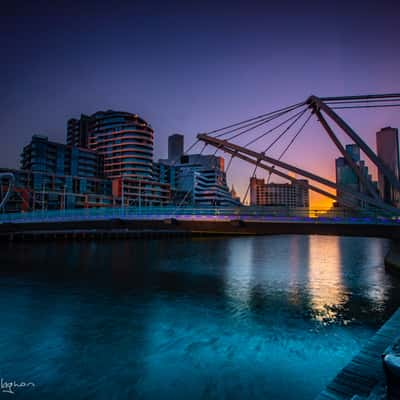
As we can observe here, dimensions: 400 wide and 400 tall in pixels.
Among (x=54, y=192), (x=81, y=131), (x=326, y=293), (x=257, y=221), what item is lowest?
(x=326, y=293)

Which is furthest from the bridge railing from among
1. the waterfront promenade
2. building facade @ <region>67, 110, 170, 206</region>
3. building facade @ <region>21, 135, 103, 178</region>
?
building facade @ <region>21, 135, 103, 178</region>

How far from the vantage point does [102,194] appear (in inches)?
5536

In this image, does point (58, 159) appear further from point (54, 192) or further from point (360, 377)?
point (360, 377)

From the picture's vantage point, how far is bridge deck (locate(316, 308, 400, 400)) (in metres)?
6.63

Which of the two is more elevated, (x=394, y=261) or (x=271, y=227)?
(x=271, y=227)

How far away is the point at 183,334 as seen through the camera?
14852mm

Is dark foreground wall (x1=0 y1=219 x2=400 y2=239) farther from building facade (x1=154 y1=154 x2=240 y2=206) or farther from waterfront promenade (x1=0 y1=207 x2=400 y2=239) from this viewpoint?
building facade (x1=154 y1=154 x2=240 y2=206)

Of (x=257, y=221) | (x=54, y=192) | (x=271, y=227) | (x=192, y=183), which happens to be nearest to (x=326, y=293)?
(x=271, y=227)

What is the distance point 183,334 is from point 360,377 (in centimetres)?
944

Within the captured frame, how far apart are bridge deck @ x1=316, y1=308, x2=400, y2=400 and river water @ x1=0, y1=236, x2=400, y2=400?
2.48 m

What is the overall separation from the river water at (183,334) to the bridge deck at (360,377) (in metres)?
2.48

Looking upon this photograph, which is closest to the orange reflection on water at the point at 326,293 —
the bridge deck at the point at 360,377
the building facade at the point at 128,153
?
the bridge deck at the point at 360,377

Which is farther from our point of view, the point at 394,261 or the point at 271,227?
the point at 394,261

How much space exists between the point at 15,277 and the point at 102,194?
11430 cm
